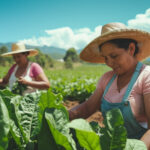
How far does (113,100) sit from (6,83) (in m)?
2.73

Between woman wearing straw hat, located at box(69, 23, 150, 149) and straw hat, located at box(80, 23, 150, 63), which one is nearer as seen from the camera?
woman wearing straw hat, located at box(69, 23, 150, 149)

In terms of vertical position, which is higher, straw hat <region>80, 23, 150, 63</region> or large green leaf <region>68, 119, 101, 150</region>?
straw hat <region>80, 23, 150, 63</region>

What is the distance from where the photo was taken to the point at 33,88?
338 cm

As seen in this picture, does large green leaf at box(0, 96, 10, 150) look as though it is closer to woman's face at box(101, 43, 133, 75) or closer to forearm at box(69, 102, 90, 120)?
forearm at box(69, 102, 90, 120)

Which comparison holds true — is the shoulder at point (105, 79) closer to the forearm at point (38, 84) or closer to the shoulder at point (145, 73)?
the shoulder at point (145, 73)

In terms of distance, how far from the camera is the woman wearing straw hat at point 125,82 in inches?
59.9

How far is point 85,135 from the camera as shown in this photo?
0.50 metres

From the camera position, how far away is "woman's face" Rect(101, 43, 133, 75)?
161cm

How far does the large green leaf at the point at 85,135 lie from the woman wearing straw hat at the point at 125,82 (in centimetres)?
98

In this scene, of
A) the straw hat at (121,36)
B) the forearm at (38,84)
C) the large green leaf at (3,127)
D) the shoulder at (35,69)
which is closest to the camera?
the large green leaf at (3,127)

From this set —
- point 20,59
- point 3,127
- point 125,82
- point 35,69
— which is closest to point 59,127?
point 3,127

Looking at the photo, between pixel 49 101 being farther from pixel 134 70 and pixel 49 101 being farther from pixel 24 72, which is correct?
pixel 24 72

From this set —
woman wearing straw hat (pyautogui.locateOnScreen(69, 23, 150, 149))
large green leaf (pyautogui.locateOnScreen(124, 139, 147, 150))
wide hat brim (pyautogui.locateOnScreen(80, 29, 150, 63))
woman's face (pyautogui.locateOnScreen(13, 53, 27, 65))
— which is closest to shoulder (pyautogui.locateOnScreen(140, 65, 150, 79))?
woman wearing straw hat (pyautogui.locateOnScreen(69, 23, 150, 149))

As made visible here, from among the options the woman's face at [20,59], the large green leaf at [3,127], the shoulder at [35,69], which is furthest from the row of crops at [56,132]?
the woman's face at [20,59]
